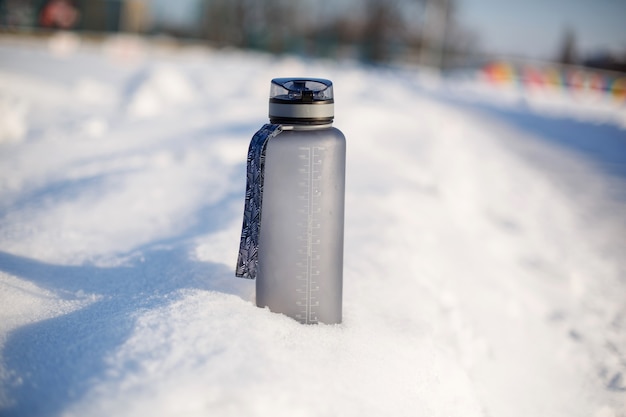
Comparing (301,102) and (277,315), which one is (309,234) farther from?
(301,102)

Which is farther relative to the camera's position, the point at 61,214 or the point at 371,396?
the point at 61,214

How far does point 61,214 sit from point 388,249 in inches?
72.3

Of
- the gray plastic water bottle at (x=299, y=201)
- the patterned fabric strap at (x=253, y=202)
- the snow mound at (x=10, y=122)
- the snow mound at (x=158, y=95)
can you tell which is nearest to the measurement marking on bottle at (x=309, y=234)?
the gray plastic water bottle at (x=299, y=201)

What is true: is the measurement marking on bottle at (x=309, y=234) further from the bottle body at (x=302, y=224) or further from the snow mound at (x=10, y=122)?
the snow mound at (x=10, y=122)

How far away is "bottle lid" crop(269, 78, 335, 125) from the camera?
1.63 meters

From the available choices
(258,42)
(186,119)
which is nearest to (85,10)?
(258,42)

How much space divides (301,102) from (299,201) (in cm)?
31

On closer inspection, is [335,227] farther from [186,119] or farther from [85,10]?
[85,10]

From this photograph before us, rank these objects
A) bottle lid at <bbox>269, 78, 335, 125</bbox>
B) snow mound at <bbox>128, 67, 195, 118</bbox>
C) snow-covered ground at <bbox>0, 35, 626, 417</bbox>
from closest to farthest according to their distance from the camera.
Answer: snow-covered ground at <bbox>0, 35, 626, 417</bbox>, bottle lid at <bbox>269, 78, 335, 125</bbox>, snow mound at <bbox>128, 67, 195, 118</bbox>

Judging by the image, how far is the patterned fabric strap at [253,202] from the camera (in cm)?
169

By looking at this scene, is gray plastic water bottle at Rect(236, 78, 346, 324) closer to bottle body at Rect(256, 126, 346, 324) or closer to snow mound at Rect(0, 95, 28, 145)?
bottle body at Rect(256, 126, 346, 324)

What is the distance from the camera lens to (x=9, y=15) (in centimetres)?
1455

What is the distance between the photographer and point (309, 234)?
1.70 m

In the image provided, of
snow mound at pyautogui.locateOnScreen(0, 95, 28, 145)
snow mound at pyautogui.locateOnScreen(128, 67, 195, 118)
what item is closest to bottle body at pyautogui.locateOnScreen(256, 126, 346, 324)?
snow mound at pyautogui.locateOnScreen(0, 95, 28, 145)
